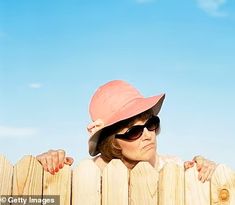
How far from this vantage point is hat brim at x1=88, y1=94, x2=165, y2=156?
5746 millimetres

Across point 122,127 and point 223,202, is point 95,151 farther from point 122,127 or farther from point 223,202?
point 223,202

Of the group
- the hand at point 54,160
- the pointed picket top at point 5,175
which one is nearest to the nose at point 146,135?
the hand at point 54,160

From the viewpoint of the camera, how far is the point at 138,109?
5750 mm

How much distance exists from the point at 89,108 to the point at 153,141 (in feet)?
3.17

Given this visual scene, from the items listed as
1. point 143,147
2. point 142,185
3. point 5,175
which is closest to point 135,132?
point 143,147

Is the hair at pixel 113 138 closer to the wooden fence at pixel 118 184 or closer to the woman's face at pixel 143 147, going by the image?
the woman's face at pixel 143 147

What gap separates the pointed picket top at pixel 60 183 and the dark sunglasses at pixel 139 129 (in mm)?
882

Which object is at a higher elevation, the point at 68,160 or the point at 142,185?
the point at 68,160

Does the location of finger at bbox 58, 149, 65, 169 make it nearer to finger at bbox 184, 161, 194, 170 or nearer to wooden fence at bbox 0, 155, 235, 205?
wooden fence at bbox 0, 155, 235, 205

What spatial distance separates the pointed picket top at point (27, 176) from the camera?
5.05 meters

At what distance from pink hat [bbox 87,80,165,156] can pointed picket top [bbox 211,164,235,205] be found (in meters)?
1.05

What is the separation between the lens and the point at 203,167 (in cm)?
512

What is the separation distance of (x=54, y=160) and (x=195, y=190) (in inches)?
51.7

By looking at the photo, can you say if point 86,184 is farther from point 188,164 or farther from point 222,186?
point 222,186
